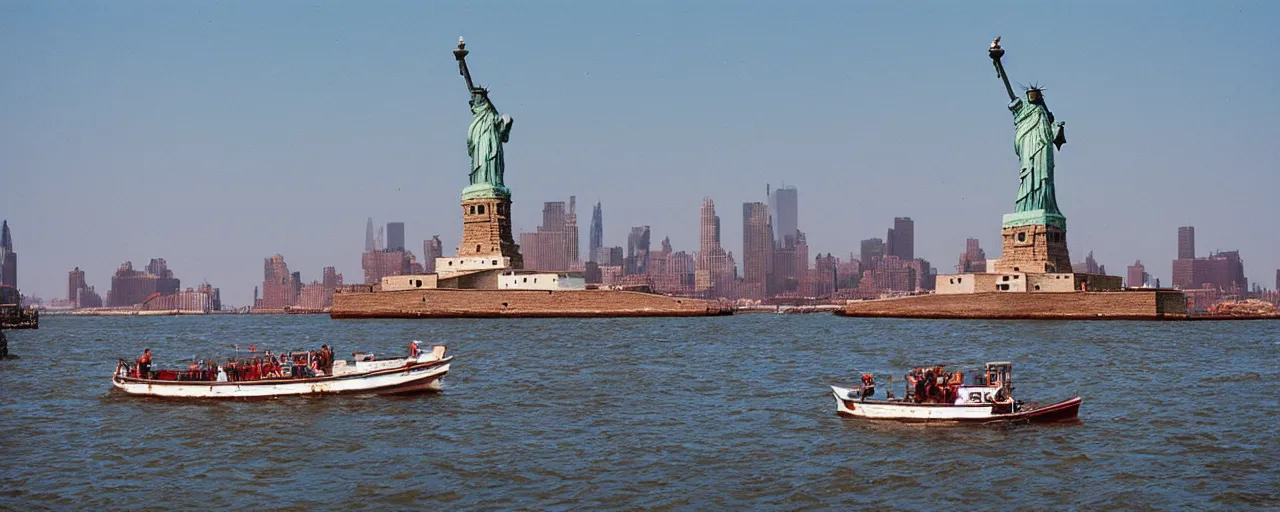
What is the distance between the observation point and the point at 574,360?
64.3 m

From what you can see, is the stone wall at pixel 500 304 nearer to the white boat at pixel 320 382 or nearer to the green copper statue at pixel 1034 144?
the green copper statue at pixel 1034 144

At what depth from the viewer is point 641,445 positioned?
3453 centimetres

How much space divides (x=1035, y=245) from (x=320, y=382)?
102659 mm

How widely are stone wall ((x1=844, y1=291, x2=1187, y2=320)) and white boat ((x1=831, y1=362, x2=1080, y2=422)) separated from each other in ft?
291

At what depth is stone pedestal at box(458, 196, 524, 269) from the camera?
142375 millimetres

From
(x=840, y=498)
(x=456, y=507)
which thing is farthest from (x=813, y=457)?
(x=456, y=507)

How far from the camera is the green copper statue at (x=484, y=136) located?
146 metres

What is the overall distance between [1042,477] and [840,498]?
19.0ft

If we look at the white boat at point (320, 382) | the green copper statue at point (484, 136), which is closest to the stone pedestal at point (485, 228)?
the green copper statue at point (484, 136)

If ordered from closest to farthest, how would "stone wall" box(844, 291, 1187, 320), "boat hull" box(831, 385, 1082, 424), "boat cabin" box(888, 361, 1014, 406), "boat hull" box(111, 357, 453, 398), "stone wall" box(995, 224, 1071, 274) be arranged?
"boat hull" box(831, 385, 1082, 424), "boat cabin" box(888, 361, 1014, 406), "boat hull" box(111, 357, 453, 398), "stone wall" box(844, 291, 1187, 320), "stone wall" box(995, 224, 1071, 274)

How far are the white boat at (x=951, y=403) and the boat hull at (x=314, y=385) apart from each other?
16.9 metres

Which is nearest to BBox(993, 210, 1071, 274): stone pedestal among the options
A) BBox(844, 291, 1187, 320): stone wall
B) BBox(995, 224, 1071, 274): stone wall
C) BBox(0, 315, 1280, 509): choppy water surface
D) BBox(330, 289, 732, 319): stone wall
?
BBox(995, 224, 1071, 274): stone wall

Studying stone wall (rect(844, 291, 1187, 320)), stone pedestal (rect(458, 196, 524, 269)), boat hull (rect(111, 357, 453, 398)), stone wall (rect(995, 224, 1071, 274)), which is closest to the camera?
boat hull (rect(111, 357, 453, 398))

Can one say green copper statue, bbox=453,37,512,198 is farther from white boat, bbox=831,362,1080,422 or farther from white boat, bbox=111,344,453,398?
white boat, bbox=831,362,1080,422
